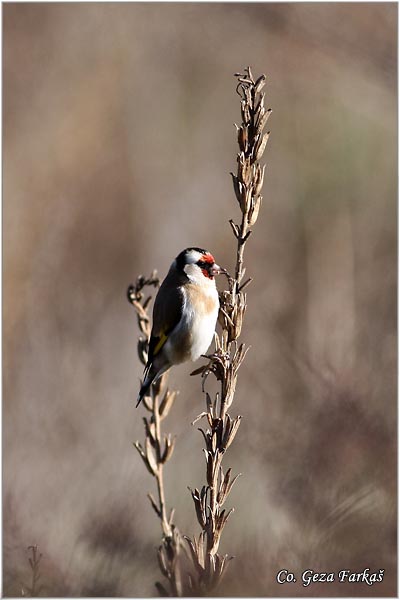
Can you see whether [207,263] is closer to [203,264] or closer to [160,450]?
[203,264]

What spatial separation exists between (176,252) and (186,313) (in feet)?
3.99

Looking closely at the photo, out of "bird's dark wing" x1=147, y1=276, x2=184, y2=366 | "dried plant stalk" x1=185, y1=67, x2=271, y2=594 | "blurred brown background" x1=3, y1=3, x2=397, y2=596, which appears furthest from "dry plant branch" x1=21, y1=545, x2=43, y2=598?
"bird's dark wing" x1=147, y1=276, x2=184, y2=366

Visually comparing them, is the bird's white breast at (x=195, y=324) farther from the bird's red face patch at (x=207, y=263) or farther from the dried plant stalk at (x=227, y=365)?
the dried plant stalk at (x=227, y=365)

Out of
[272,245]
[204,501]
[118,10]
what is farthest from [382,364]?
[118,10]

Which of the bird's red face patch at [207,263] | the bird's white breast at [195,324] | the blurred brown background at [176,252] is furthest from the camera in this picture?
the bird's white breast at [195,324]

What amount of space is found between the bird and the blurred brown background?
51cm

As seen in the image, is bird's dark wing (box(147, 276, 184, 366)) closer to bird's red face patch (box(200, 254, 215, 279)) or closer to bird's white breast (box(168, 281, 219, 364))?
bird's white breast (box(168, 281, 219, 364))

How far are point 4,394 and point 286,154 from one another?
2307 mm

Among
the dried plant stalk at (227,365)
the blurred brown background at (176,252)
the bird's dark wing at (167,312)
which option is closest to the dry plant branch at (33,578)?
the blurred brown background at (176,252)

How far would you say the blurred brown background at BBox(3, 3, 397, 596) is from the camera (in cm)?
254

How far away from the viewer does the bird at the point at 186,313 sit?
2.89 m

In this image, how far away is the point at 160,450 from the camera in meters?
1.98

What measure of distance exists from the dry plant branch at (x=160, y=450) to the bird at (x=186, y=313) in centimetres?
64

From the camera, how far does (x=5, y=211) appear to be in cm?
456
